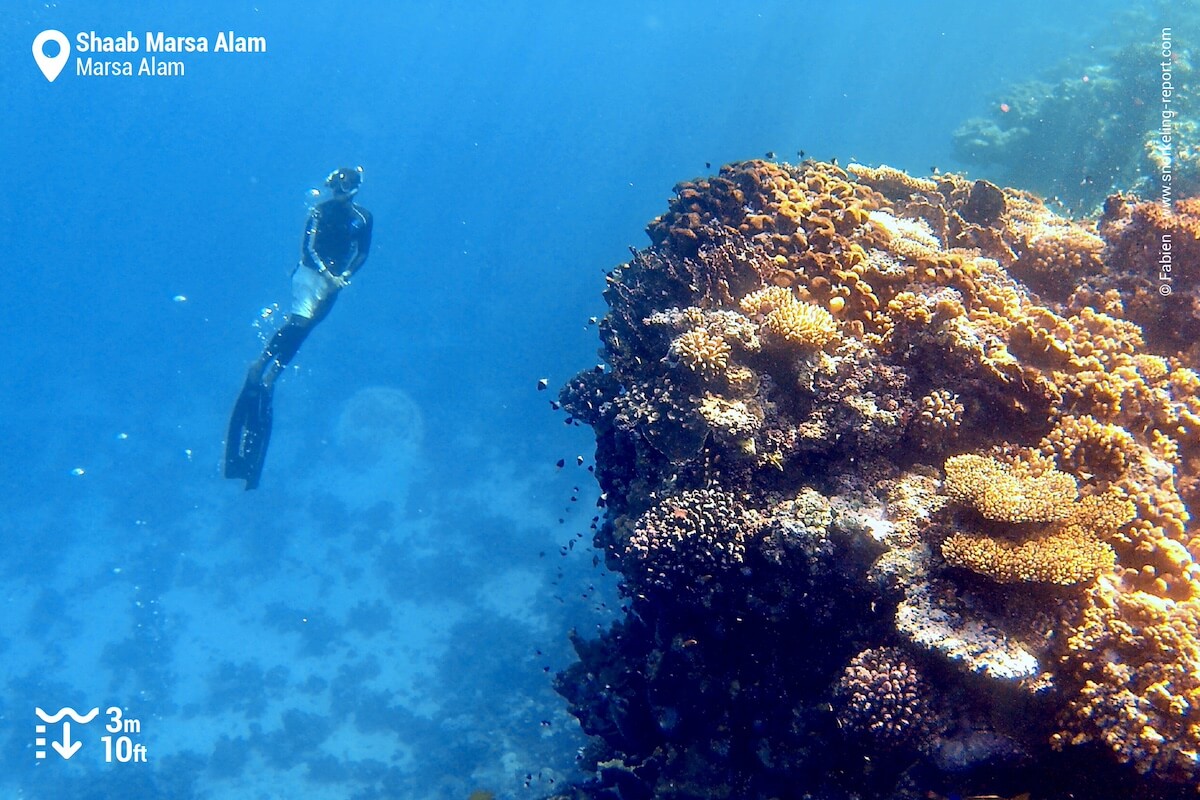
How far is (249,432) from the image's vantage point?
551 inches

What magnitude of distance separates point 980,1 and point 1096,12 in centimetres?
2142

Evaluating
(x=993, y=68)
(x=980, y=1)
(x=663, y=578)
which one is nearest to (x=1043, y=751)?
(x=663, y=578)

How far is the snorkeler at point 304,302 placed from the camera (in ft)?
44.5

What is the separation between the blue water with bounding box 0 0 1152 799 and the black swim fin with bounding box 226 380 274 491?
711cm

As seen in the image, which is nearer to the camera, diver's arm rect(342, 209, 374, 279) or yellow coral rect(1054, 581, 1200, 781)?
yellow coral rect(1054, 581, 1200, 781)

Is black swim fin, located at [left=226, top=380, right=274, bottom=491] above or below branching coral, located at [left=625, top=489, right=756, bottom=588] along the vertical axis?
above

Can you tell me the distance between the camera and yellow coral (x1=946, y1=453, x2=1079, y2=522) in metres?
4.36

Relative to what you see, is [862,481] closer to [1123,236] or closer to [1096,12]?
[1123,236]

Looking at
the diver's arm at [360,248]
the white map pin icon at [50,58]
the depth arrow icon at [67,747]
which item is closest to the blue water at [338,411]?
the depth arrow icon at [67,747]

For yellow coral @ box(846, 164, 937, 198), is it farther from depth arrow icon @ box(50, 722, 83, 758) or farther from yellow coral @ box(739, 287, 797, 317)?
depth arrow icon @ box(50, 722, 83, 758)

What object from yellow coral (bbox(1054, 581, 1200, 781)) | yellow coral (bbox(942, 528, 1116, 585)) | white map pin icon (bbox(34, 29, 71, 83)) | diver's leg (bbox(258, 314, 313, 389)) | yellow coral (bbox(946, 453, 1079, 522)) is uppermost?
white map pin icon (bbox(34, 29, 71, 83))

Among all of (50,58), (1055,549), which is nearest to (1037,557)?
(1055,549)

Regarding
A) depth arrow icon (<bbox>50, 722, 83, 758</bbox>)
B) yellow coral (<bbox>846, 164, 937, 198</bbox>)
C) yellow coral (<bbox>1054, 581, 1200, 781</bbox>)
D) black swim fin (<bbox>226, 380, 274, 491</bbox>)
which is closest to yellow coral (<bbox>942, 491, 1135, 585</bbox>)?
yellow coral (<bbox>1054, 581, 1200, 781</bbox>)

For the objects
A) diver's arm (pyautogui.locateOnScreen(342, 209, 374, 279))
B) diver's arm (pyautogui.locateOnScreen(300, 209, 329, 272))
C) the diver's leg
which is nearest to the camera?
diver's arm (pyautogui.locateOnScreen(300, 209, 329, 272))
